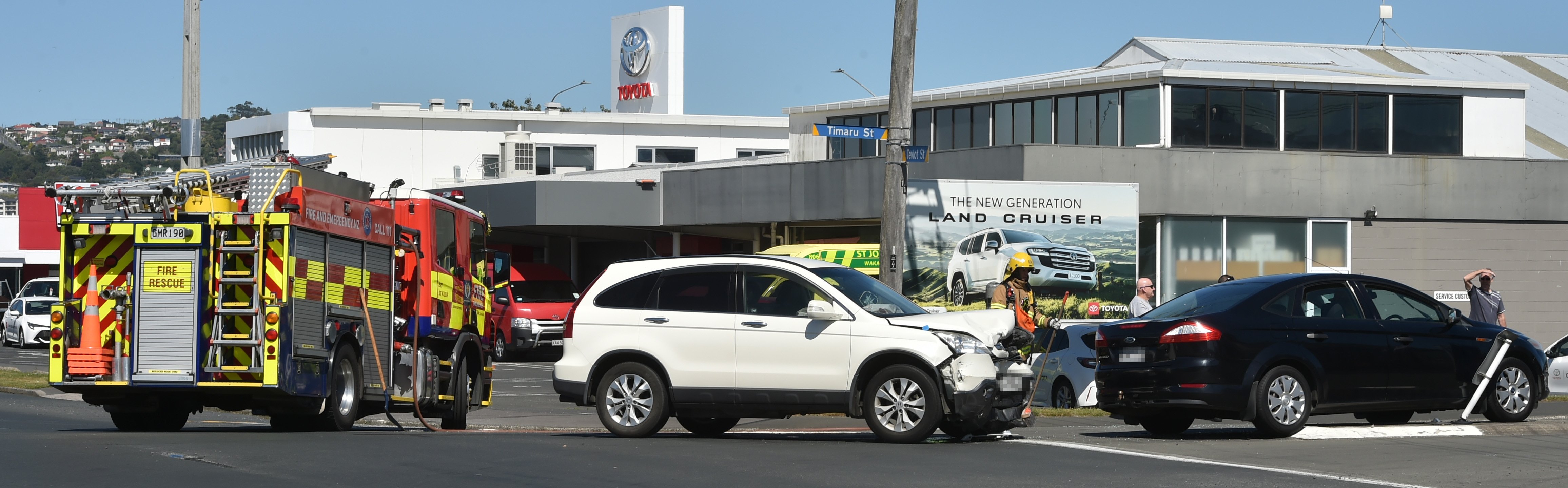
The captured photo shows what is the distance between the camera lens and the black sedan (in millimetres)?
12516

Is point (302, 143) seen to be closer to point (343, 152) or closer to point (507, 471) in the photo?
point (343, 152)

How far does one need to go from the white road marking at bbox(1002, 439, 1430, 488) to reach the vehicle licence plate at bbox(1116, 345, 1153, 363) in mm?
923

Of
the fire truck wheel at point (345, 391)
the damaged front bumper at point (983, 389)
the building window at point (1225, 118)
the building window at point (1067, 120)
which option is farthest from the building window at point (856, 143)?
the damaged front bumper at point (983, 389)

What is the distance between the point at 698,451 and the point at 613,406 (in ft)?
5.28

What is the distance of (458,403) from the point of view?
53.2 ft

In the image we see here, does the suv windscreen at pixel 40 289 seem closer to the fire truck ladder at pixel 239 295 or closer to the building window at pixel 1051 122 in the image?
the building window at pixel 1051 122

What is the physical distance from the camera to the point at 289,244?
12.9 m

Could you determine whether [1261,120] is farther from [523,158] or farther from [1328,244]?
[523,158]

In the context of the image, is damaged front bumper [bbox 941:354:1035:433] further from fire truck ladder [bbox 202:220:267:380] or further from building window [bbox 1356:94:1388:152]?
building window [bbox 1356:94:1388:152]

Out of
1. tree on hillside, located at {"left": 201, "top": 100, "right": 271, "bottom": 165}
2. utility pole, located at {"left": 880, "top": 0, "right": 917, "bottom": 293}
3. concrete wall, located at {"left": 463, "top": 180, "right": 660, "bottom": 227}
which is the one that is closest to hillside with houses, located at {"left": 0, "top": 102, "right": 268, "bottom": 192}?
tree on hillside, located at {"left": 201, "top": 100, "right": 271, "bottom": 165}

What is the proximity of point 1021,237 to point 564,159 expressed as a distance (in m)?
31.1

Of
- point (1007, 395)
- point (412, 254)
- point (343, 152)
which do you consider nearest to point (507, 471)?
point (1007, 395)

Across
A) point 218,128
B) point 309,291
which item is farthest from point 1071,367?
point 218,128

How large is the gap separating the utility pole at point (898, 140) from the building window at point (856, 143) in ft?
55.9
